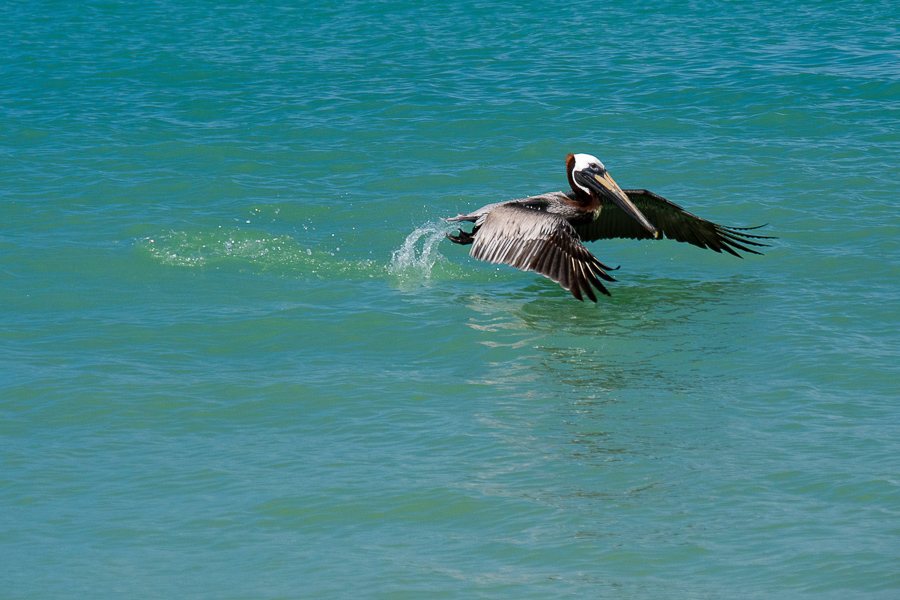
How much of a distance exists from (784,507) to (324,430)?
2871 mm

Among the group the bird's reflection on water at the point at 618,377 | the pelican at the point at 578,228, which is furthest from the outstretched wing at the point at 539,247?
the bird's reflection on water at the point at 618,377

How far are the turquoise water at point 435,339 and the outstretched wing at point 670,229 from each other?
0.27m

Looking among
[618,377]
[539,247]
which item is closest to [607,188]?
[539,247]

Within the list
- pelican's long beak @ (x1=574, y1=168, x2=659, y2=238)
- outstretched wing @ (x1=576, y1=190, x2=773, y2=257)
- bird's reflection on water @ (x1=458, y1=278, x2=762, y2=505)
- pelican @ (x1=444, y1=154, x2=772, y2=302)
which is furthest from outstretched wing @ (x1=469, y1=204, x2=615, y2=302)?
outstretched wing @ (x1=576, y1=190, x2=773, y2=257)

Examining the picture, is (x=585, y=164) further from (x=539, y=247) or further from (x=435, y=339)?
(x=435, y=339)

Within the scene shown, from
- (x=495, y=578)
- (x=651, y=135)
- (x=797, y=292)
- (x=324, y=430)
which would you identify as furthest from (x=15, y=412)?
(x=651, y=135)

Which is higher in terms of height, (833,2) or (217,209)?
(833,2)

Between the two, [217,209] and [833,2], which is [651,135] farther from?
A: [833,2]

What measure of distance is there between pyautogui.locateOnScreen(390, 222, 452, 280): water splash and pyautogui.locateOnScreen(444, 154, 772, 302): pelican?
415mm

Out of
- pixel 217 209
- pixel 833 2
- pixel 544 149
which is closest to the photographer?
pixel 217 209

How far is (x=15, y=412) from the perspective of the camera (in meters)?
7.56

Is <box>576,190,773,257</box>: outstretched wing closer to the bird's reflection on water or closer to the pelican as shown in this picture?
the pelican

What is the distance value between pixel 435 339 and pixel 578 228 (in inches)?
101

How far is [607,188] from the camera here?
9984mm
